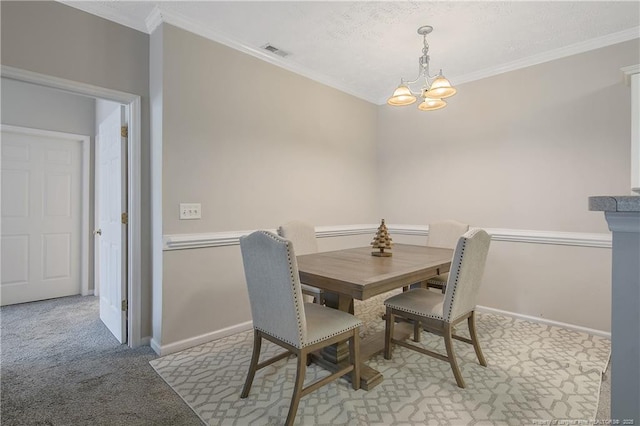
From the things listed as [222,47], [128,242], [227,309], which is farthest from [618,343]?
[222,47]

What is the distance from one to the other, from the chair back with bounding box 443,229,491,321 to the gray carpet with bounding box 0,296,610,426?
0.85 meters

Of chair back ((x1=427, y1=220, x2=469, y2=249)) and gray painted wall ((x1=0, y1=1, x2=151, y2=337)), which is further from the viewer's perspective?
chair back ((x1=427, y1=220, x2=469, y2=249))

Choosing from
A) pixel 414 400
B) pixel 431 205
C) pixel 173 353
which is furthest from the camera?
pixel 431 205

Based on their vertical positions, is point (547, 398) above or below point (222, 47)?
below

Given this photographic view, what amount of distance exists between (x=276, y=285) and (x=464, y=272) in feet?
3.70

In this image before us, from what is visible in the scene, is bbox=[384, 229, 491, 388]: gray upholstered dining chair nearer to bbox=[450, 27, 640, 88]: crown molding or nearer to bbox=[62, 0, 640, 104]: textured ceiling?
bbox=[62, 0, 640, 104]: textured ceiling

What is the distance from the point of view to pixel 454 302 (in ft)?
6.21

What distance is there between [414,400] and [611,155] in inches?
105

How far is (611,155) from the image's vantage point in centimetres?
269

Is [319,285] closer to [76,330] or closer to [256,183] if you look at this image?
[256,183]

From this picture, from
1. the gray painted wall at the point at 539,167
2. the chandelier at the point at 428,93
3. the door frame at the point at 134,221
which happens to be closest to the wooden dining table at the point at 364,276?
the gray painted wall at the point at 539,167

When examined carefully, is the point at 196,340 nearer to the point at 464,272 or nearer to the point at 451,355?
the point at 451,355

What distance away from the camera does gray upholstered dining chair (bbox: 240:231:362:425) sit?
155 centimetres

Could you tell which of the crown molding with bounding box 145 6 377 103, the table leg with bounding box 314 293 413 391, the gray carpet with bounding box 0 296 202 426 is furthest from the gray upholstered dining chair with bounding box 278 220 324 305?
the crown molding with bounding box 145 6 377 103
